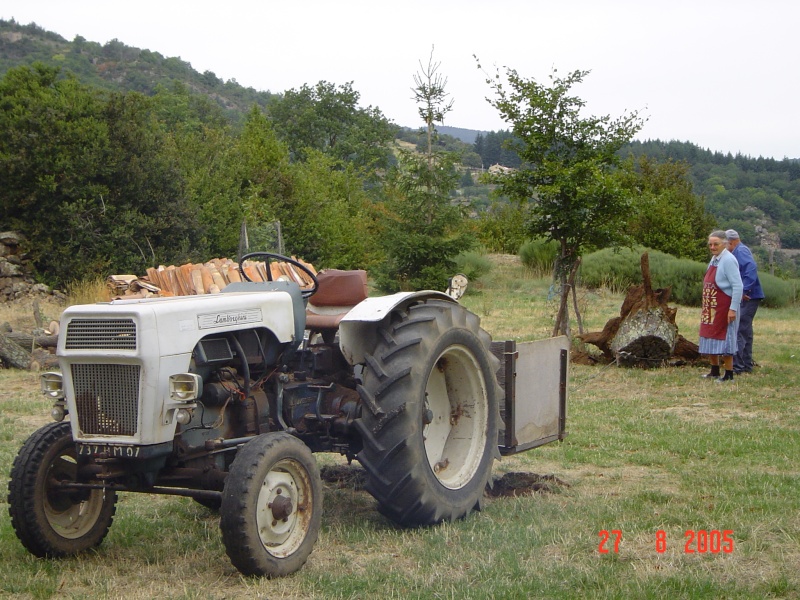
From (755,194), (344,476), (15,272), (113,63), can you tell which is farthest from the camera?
(113,63)

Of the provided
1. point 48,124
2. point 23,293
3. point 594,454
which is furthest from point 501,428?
point 48,124

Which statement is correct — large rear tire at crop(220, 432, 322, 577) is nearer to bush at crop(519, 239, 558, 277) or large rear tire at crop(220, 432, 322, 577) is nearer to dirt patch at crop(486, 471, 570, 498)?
dirt patch at crop(486, 471, 570, 498)

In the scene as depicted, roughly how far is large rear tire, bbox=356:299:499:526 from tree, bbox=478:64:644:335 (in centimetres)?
734

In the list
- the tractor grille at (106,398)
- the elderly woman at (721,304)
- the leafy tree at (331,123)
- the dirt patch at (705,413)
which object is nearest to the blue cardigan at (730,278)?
the elderly woman at (721,304)

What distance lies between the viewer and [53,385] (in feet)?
15.7

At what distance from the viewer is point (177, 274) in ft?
54.1

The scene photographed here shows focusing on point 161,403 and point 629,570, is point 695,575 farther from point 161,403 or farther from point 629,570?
point 161,403

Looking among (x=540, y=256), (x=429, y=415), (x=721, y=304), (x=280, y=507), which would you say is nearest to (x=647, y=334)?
(x=721, y=304)

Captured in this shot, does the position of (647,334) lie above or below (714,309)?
below

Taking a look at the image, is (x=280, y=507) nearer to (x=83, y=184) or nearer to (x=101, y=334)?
(x=101, y=334)

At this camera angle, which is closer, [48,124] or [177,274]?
[177,274]

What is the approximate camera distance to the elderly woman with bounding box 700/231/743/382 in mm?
10789

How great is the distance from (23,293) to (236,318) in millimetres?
16384

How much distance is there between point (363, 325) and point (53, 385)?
1732 mm
